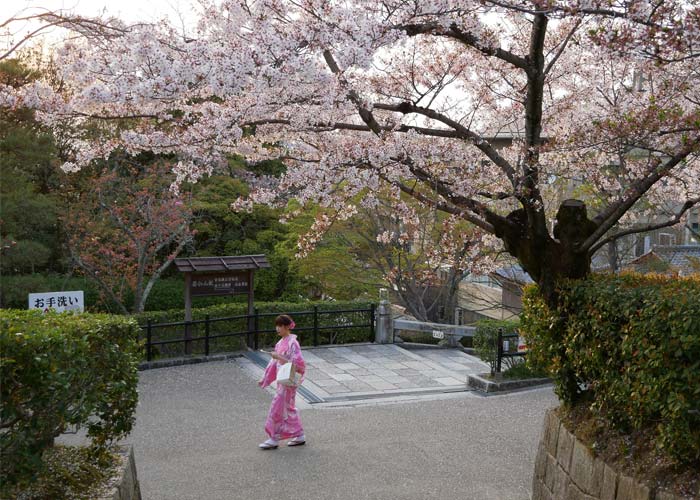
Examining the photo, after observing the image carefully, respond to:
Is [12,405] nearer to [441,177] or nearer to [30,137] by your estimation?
[441,177]

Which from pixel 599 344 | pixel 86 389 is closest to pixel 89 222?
pixel 86 389

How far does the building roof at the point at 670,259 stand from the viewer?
16297mm

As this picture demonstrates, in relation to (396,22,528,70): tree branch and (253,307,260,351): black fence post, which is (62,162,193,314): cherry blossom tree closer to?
(253,307,260,351): black fence post

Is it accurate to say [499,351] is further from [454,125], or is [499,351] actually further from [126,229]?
[126,229]

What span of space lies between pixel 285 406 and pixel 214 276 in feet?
20.0

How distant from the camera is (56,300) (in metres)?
12.1

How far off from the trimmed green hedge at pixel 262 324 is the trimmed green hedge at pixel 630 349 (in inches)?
338

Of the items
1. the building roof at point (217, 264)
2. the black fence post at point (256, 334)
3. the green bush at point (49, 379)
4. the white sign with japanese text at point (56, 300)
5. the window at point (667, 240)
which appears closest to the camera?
the green bush at point (49, 379)

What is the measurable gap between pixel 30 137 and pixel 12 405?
43.4 ft

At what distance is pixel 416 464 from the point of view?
26.5 ft

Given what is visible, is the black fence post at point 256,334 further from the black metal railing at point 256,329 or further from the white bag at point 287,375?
the white bag at point 287,375

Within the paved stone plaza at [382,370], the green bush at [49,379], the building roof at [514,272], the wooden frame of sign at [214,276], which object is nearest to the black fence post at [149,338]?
the wooden frame of sign at [214,276]

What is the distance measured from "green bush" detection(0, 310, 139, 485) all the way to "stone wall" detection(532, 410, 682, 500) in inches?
152

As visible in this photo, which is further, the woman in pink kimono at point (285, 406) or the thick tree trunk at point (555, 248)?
the woman in pink kimono at point (285, 406)
